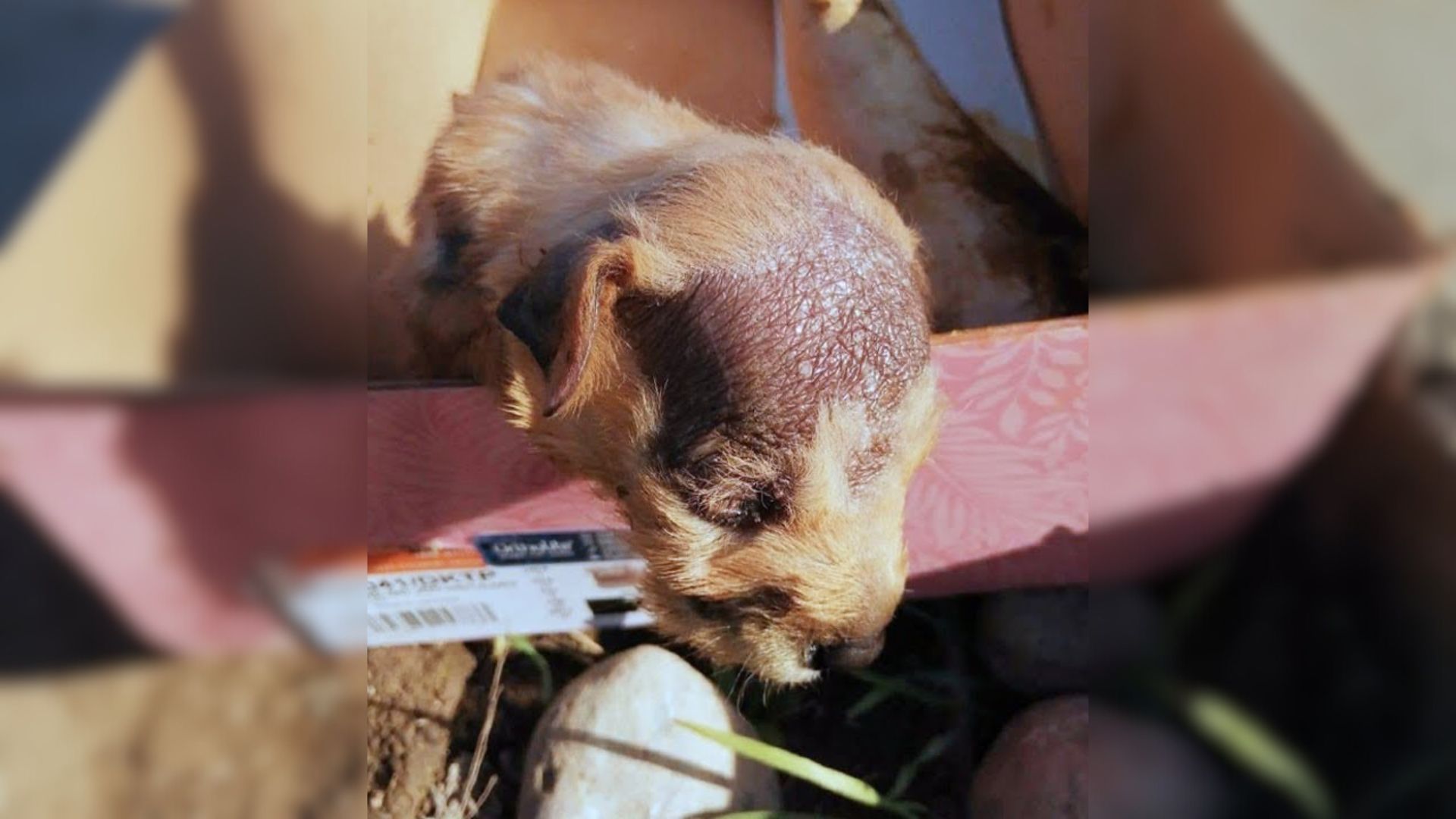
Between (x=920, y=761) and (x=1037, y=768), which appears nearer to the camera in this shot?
(x=1037, y=768)

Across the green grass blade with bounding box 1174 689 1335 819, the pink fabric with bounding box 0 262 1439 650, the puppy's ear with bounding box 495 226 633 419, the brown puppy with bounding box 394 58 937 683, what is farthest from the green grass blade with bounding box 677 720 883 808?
the green grass blade with bounding box 1174 689 1335 819

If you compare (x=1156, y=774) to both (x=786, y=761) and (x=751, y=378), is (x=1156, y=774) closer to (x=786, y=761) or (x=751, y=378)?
(x=751, y=378)

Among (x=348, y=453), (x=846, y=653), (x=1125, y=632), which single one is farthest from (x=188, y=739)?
(x=846, y=653)

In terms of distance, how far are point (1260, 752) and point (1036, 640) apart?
2279 mm

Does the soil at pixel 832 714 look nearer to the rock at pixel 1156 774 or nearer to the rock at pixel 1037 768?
the rock at pixel 1037 768

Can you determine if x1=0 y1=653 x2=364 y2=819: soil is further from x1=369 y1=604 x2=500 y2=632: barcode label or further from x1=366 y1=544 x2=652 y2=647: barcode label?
x1=369 y1=604 x2=500 y2=632: barcode label

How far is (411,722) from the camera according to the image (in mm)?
2855

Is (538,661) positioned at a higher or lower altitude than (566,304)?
lower

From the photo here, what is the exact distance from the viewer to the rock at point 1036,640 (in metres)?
2.82

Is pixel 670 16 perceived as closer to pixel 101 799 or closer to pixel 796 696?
pixel 796 696

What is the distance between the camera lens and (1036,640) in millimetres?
2877

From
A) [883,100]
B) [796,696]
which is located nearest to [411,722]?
[796,696]

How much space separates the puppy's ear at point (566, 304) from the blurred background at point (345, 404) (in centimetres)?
86

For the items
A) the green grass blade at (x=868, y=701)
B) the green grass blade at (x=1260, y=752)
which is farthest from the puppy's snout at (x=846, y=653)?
the green grass blade at (x=1260, y=752)
